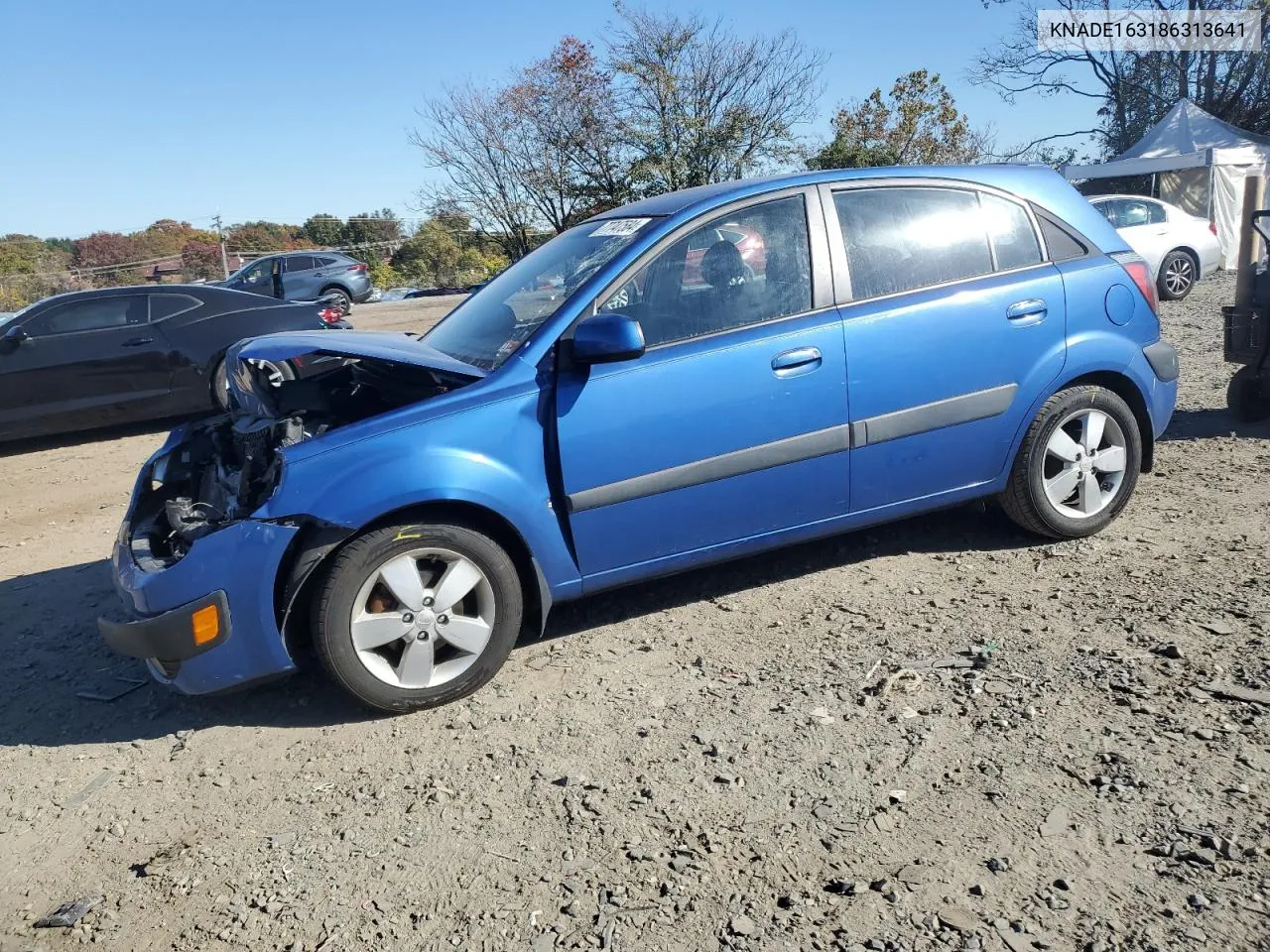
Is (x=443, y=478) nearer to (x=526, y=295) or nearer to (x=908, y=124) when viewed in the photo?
(x=526, y=295)

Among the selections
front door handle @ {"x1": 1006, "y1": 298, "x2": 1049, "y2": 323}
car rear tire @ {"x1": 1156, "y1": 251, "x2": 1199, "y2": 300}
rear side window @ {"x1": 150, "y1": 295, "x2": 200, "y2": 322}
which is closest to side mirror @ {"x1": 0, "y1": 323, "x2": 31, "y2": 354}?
rear side window @ {"x1": 150, "y1": 295, "x2": 200, "y2": 322}

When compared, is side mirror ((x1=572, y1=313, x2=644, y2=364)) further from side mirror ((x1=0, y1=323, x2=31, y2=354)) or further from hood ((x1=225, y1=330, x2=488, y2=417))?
side mirror ((x1=0, y1=323, x2=31, y2=354))

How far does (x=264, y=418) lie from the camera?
4047 mm

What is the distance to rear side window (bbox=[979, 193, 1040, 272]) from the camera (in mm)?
4379

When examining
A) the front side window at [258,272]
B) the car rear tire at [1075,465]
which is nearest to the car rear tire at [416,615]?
the car rear tire at [1075,465]

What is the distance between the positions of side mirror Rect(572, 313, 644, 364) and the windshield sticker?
0.66m

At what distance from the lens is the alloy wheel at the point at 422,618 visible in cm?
344

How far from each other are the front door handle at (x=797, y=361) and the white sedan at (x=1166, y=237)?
13139mm

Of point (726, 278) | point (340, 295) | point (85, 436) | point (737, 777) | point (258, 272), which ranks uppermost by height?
point (258, 272)

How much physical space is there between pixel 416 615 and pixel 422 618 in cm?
2

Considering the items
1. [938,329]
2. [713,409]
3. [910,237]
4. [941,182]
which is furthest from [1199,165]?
[713,409]

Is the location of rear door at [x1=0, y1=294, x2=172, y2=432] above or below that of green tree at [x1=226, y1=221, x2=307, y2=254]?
below

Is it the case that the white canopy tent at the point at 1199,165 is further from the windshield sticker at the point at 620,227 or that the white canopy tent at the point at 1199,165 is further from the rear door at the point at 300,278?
the windshield sticker at the point at 620,227

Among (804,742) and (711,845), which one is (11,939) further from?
(804,742)
